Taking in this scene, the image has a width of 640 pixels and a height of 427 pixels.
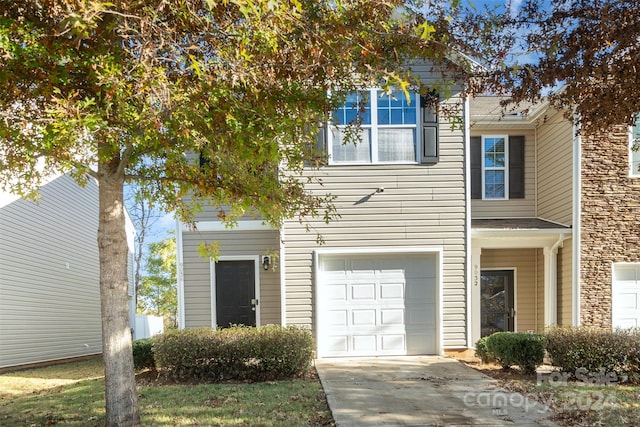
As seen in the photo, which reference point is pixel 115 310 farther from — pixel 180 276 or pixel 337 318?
pixel 337 318

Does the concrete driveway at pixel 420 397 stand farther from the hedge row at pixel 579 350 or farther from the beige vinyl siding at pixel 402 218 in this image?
the beige vinyl siding at pixel 402 218

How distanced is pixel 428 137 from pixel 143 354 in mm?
6861

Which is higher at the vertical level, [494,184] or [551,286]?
[494,184]

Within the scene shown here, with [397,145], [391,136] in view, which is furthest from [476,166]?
[391,136]

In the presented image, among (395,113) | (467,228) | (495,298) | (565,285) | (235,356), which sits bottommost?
(235,356)

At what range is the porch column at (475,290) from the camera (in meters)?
11.6

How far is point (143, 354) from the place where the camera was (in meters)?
9.50

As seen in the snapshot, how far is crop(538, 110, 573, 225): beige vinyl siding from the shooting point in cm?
1104

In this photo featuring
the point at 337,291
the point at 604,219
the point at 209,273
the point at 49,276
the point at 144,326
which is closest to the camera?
the point at 337,291

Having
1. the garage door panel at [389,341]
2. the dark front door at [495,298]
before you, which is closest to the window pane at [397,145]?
the garage door panel at [389,341]

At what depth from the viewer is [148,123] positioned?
4414 millimetres

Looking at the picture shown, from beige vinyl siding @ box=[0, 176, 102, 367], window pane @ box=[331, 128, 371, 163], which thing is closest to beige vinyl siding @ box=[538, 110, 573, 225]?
window pane @ box=[331, 128, 371, 163]

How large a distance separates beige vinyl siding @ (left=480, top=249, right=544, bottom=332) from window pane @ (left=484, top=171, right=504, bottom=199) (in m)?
1.36

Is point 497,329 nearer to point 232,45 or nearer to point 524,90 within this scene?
point 524,90
